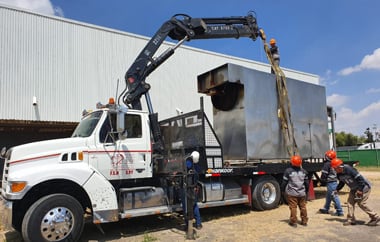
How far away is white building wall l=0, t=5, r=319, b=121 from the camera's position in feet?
50.8

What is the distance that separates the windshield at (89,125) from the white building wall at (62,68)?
9.99 m

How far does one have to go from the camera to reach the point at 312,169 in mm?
10195

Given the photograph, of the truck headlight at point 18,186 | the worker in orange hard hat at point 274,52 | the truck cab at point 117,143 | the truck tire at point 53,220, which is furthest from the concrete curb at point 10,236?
the worker in orange hard hat at point 274,52

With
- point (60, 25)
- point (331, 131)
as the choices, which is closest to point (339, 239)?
point (331, 131)

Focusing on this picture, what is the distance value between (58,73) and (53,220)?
40.8 feet

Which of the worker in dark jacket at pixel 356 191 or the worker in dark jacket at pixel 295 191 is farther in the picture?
the worker in dark jacket at pixel 295 191

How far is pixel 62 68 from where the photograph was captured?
16734 millimetres

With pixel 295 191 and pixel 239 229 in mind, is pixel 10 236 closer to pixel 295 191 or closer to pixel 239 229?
pixel 239 229

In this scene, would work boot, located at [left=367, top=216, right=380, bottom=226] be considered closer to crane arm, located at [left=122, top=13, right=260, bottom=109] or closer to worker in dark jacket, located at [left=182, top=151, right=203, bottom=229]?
worker in dark jacket, located at [left=182, top=151, right=203, bottom=229]

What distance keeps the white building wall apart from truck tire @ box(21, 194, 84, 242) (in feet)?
37.1

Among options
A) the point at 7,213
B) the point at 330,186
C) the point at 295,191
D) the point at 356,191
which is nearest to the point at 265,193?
the point at 330,186

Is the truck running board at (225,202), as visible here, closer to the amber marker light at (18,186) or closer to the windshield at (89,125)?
the windshield at (89,125)

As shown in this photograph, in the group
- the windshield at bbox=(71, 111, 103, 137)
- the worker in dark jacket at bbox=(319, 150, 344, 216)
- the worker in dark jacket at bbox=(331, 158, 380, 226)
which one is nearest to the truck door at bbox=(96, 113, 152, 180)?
the windshield at bbox=(71, 111, 103, 137)

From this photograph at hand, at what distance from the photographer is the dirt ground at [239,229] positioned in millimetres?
6383
